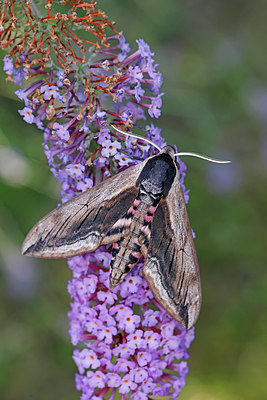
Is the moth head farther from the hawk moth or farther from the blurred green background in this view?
the blurred green background

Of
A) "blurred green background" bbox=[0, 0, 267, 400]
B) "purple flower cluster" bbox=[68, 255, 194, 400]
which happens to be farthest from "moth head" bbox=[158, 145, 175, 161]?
"blurred green background" bbox=[0, 0, 267, 400]

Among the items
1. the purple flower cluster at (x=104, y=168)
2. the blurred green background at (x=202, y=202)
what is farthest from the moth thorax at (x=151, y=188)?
the blurred green background at (x=202, y=202)

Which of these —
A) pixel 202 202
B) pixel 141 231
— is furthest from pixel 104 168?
pixel 202 202

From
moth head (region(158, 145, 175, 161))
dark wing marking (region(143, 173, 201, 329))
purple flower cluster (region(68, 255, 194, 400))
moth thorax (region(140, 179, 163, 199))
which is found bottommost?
purple flower cluster (region(68, 255, 194, 400))

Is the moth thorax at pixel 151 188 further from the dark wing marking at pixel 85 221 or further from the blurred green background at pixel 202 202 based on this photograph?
the blurred green background at pixel 202 202

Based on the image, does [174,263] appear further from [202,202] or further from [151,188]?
[202,202]

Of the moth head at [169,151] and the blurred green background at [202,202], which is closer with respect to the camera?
the moth head at [169,151]

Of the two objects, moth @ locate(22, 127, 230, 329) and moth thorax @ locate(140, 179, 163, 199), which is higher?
moth thorax @ locate(140, 179, 163, 199)

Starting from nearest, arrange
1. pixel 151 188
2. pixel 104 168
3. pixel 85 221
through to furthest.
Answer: pixel 151 188 < pixel 85 221 < pixel 104 168
